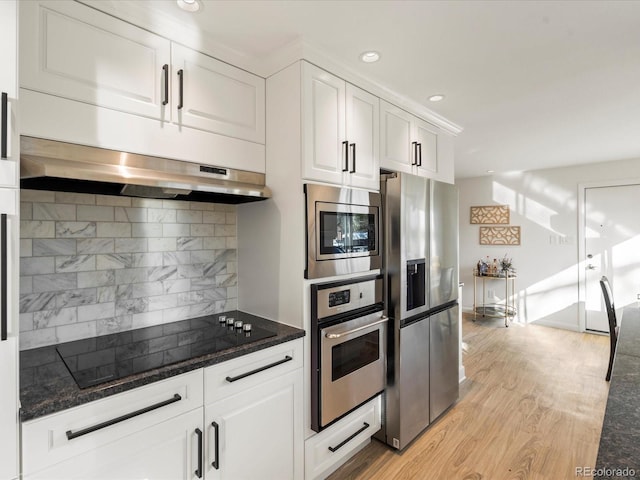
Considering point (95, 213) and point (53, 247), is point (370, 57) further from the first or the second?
point (53, 247)

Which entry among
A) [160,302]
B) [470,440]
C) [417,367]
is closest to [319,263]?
[160,302]

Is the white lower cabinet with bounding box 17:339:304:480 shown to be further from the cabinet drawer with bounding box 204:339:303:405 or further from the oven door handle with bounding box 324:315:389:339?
the oven door handle with bounding box 324:315:389:339

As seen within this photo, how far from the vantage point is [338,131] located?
1967 mm

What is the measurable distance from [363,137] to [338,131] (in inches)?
8.9

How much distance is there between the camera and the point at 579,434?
241cm

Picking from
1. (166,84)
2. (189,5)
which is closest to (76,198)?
(166,84)

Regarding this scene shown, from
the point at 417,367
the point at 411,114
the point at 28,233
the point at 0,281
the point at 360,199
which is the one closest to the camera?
the point at 0,281

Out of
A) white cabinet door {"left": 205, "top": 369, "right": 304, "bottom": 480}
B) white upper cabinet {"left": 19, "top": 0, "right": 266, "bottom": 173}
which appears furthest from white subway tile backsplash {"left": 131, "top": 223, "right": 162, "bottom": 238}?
white cabinet door {"left": 205, "top": 369, "right": 304, "bottom": 480}

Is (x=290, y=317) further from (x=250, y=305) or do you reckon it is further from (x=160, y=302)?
(x=160, y=302)

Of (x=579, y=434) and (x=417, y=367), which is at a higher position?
(x=417, y=367)

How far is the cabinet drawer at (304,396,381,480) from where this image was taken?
1851 mm

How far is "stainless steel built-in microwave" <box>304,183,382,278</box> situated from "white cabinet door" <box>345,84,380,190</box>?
10 centimetres

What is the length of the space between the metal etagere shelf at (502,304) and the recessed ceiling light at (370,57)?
4400 mm

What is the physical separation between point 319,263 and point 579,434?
7.51ft
